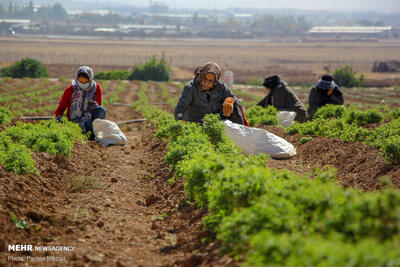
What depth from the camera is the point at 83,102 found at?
9422 millimetres

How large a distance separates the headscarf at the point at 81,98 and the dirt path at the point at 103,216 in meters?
2.18

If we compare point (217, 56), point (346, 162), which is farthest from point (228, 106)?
point (217, 56)

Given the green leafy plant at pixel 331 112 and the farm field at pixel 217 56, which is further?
the farm field at pixel 217 56

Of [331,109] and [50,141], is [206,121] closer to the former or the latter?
[50,141]

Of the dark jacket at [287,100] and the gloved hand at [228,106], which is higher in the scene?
the gloved hand at [228,106]

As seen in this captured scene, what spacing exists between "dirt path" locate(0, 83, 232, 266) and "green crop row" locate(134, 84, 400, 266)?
14.7 inches

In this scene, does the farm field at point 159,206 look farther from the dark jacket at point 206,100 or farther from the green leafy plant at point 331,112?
the green leafy plant at point 331,112

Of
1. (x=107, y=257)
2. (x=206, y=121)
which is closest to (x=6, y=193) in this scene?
(x=107, y=257)

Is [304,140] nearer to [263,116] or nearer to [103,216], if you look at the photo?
[263,116]

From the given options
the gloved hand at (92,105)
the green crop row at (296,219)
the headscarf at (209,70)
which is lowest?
the gloved hand at (92,105)

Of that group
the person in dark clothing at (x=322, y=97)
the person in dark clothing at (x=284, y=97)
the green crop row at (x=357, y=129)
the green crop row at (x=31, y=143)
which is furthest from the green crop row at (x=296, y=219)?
the person in dark clothing at (x=322, y=97)

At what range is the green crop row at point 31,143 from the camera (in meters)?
5.57

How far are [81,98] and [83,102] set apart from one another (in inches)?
3.6

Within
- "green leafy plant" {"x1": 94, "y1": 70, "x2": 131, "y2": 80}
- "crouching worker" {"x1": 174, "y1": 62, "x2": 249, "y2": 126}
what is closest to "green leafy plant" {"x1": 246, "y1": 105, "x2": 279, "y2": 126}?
"crouching worker" {"x1": 174, "y1": 62, "x2": 249, "y2": 126}
